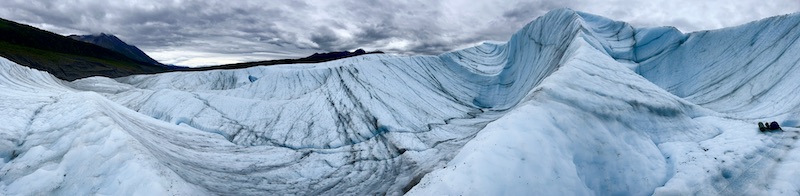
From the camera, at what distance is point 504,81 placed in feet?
101

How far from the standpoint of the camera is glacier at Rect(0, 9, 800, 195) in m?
9.84

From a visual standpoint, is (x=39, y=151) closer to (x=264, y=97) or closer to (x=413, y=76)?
(x=264, y=97)

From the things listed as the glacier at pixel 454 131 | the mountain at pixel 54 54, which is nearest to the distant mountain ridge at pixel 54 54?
the mountain at pixel 54 54

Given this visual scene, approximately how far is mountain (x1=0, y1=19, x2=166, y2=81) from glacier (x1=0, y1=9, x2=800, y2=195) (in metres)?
94.3

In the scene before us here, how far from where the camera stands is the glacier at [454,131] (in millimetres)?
9844

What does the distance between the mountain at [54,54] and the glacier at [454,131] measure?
9427 centimetres

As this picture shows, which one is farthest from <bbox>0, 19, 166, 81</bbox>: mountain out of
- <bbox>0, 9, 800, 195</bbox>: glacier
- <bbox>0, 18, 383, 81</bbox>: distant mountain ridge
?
<bbox>0, 9, 800, 195</bbox>: glacier

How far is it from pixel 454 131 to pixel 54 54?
137 m

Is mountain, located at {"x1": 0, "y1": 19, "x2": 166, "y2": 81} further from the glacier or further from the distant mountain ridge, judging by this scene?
the glacier

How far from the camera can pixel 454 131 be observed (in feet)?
61.9

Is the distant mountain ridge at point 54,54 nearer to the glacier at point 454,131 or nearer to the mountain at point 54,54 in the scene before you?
the mountain at point 54,54

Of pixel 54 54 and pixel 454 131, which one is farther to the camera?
pixel 54 54

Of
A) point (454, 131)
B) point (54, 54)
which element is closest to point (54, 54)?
point (54, 54)

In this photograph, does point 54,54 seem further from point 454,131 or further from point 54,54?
point 454,131
